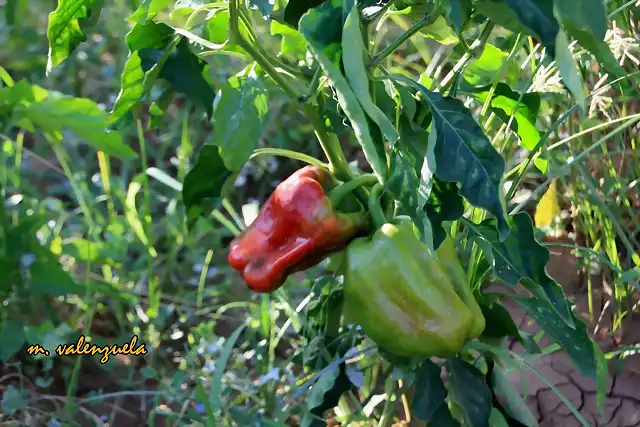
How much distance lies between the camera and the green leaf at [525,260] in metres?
0.75

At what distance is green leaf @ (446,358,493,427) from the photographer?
0.85m

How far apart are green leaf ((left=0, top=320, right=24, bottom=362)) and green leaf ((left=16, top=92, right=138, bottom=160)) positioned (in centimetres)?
34

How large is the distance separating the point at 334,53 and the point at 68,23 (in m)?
0.39

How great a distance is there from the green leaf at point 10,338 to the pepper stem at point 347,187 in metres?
0.64

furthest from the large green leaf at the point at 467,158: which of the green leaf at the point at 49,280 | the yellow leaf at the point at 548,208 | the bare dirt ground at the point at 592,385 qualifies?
the green leaf at the point at 49,280

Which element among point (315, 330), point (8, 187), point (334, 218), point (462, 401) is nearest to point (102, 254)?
point (8, 187)

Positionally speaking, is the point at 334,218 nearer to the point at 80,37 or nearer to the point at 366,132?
the point at 366,132

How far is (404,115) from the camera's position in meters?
0.77

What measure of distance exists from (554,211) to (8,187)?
3.81 feet

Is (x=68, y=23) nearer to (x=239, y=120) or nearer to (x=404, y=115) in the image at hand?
(x=239, y=120)

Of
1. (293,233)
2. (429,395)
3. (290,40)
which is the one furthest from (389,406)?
(290,40)

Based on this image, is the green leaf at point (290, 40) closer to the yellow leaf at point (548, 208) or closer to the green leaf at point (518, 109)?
the green leaf at point (518, 109)

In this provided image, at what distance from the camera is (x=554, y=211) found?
4.10 ft
